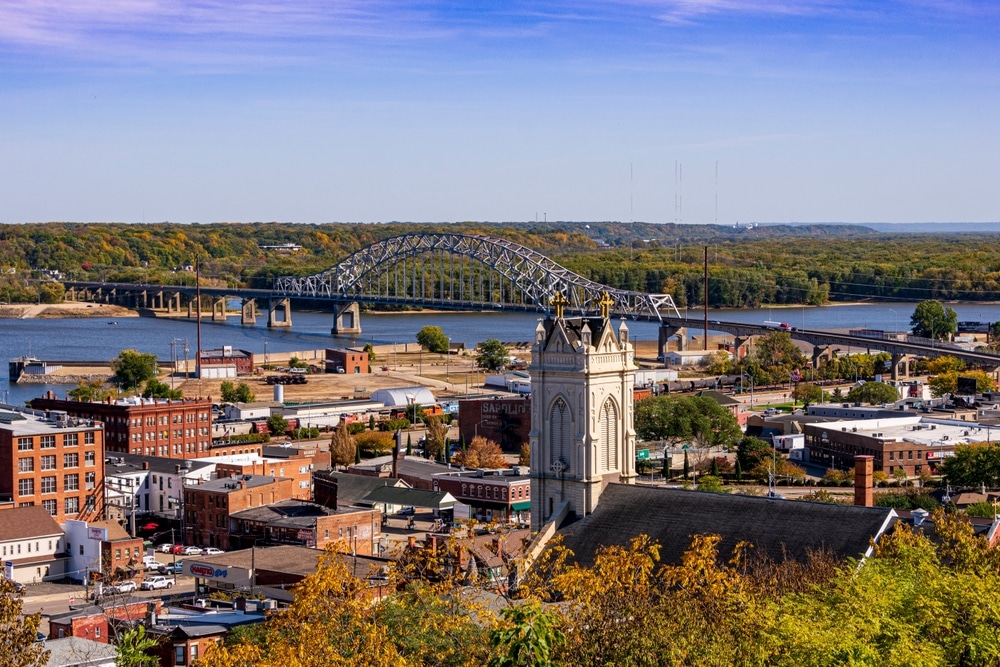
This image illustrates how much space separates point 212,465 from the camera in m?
47.8

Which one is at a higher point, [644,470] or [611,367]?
[611,367]

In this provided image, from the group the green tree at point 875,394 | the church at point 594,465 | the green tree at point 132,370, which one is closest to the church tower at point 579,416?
the church at point 594,465

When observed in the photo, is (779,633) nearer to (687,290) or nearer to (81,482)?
(81,482)

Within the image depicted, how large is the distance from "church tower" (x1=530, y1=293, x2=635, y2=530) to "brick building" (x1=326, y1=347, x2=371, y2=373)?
223 ft

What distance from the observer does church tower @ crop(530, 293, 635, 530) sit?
2680 centimetres

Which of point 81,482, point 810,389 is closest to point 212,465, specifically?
point 81,482

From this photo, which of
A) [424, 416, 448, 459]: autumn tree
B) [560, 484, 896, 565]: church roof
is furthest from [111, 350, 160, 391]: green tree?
[560, 484, 896, 565]: church roof

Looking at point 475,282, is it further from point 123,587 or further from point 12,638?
point 12,638

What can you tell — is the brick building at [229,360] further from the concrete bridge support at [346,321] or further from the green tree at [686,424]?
the green tree at [686,424]

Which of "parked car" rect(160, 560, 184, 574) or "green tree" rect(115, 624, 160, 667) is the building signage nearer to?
"parked car" rect(160, 560, 184, 574)

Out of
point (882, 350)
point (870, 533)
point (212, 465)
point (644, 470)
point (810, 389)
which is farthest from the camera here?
point (882, 350)

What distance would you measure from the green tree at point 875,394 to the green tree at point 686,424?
559 inches

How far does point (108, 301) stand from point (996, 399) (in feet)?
377

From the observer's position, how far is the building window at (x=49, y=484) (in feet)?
141
